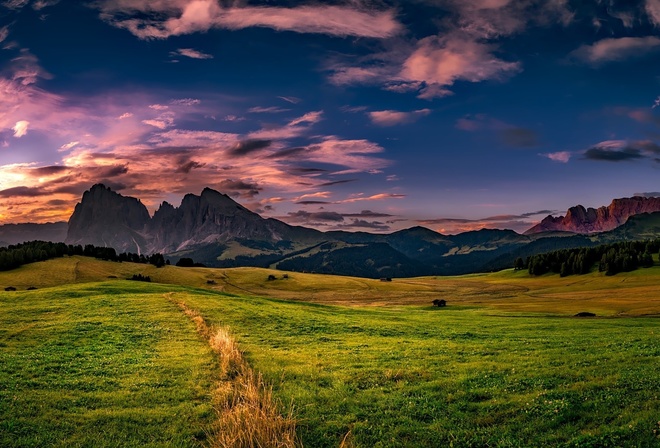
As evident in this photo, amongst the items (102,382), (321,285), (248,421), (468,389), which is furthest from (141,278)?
(248,421)

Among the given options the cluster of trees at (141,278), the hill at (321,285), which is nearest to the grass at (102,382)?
the hill at (321,285)

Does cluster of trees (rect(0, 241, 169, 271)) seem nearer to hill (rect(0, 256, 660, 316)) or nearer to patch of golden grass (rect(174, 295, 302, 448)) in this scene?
hill (rect(0, 256, 660, 316))

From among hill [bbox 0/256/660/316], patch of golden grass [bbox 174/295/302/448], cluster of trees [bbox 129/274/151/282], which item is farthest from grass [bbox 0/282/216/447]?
cluster of trees [bbox 129/274/151/282]

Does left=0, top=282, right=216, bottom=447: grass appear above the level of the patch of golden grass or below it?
below

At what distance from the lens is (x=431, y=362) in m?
27.5

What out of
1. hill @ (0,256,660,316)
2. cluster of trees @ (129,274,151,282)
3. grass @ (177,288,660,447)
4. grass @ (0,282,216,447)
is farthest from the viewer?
cluster of trees @ (129,274,151,282)

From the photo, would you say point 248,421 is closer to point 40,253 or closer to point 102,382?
point 102,382

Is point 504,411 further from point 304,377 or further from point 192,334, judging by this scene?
point 192,334

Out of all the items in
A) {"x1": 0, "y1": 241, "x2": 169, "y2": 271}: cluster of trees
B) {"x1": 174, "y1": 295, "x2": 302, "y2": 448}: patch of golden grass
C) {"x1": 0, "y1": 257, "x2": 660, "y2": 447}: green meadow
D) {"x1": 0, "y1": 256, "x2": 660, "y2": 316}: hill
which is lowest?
{"x1": 0, "y1": 256, "x2": 660, "y2": 316}: hill

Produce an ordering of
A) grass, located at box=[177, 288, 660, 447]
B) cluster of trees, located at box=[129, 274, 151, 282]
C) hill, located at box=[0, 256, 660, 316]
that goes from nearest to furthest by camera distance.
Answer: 1. grass, located at box=[177, 288, 660, 447]
2. hill, located at box=[0, 256, 660, 316]
3. cluster of trees, located at box=[129, 274, 151, 282]

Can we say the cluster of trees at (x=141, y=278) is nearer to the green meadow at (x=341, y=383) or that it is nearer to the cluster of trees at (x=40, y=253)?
the cluster of trees at (x=40, y=253)

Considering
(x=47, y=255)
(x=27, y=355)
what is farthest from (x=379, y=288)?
(x=27, y=355)

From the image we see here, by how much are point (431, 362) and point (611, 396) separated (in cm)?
1199

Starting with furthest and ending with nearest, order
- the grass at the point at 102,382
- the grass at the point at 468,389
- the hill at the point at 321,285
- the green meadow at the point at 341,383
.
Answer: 1. the hill at the point at 321,285
2. the grass at the point at 102,382
3. the green meadow at the point at 341,383
4. the grass at the point at 468,389
